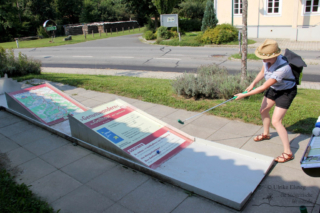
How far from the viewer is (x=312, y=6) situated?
22.7 m

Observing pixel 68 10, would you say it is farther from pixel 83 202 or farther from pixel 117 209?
pixel 117 209

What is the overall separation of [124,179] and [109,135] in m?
0.97

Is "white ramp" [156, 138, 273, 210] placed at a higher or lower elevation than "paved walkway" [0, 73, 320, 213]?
higher

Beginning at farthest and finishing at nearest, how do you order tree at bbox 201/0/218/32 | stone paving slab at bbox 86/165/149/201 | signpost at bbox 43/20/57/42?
signpost at bbox 43/20/57/42
tree at bbox 201/0/218/32
stone paving slab at bbox 86/165/149/201

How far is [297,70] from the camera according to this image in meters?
4.34

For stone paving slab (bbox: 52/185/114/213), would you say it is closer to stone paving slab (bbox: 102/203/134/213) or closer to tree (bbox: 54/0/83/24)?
stone paving slab (bbox: 102/203/134/213)

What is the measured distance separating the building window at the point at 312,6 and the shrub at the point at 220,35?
598 centimetres

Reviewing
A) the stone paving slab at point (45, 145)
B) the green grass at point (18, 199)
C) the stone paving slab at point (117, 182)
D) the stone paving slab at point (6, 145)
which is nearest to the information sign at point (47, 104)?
the stone paving slab at point (45, 145)

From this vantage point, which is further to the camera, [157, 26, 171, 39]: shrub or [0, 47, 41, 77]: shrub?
[157, 26, 171, 39]: shrub

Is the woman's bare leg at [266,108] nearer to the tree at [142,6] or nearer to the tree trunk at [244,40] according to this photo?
the tree trunk at [244,40]

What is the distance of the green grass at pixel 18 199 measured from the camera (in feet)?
A: 11.4

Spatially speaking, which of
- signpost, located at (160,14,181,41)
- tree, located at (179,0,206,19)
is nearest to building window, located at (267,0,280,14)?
signpost, located at (160,14,181,41)

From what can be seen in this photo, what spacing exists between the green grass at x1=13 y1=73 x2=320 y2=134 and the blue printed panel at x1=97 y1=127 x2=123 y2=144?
108 inches

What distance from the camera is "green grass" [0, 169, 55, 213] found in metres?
3.47
